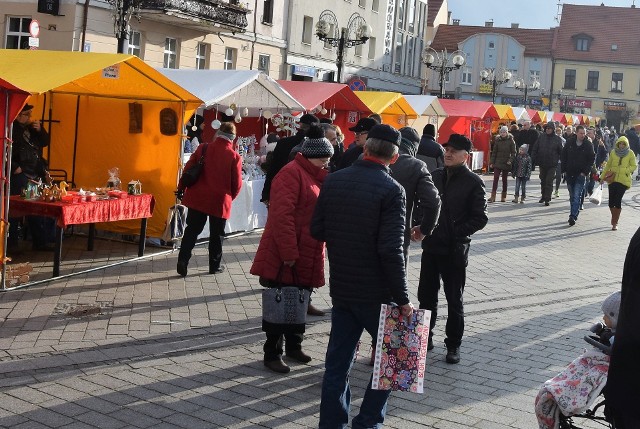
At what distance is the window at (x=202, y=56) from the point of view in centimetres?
3167

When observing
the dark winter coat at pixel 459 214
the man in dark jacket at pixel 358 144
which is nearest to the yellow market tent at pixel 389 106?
the man in dark jacket at pixel 358 144

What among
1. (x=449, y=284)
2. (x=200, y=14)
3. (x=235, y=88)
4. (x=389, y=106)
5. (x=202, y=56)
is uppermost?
(x=200, y=14)

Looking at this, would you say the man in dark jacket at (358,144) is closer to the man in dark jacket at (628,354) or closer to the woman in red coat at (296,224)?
the woman in red coat at (296,224)

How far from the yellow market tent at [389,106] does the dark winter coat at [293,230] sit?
547 inches

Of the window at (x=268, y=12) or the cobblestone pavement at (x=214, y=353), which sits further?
the window at (x=268, y=12)

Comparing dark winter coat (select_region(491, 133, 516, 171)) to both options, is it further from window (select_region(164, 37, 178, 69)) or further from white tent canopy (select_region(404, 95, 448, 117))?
window (select_region(164, 37, 178, 69))

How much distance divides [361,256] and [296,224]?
4.85 ft

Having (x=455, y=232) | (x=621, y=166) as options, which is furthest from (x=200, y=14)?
(x=455, y=232)

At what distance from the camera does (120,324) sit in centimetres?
824

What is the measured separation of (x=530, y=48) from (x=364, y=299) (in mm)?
79080

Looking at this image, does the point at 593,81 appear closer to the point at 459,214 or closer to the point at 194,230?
the point at 194,230

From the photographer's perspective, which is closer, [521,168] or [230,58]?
[521,168]

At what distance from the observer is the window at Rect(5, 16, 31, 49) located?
2523 cm

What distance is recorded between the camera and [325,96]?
1834cm
